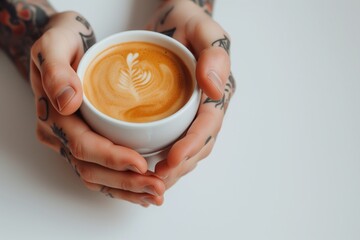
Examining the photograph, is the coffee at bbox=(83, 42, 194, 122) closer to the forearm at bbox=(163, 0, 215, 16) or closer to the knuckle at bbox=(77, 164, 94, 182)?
the knuckle at bbox=(77, 164, 94, 182)

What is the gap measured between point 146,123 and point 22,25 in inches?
14.2

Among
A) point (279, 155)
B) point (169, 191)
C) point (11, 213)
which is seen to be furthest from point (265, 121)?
point (11, 213)

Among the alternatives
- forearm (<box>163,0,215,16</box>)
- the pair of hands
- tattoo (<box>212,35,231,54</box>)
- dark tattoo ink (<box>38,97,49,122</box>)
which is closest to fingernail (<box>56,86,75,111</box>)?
the pair of hands

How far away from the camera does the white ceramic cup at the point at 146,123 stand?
499mm

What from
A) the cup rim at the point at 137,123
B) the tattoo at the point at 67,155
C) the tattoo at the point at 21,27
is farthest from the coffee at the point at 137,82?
the tattoo at the point at 21,27

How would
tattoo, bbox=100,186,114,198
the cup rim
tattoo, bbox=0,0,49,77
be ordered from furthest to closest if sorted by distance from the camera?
tattoo, bbox=0,0,49,77
tattoo, bbox=100,186,114,198
the cup rim

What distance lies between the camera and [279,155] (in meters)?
0.68

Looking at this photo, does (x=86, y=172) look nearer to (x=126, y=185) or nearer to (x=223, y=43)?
(x=126, y=185)

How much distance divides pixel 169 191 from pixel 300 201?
177 mm

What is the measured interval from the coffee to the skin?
0.09 feet

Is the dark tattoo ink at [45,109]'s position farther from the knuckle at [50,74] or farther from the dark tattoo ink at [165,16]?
the dark tattoo ink at [165,16]

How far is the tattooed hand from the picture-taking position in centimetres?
54

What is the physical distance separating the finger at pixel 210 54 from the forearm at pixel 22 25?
0.24 meters

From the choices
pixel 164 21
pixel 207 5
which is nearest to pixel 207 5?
pixel 207 5
